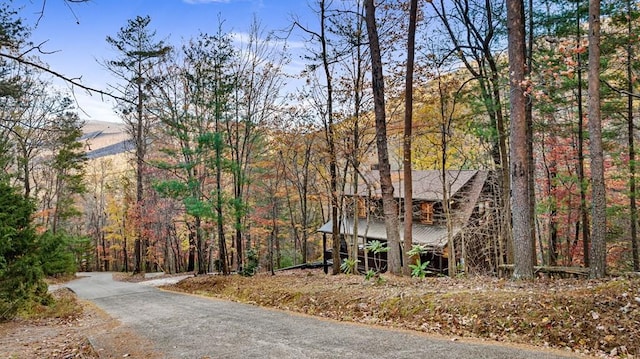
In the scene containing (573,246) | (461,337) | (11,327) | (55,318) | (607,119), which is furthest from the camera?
(573,246)

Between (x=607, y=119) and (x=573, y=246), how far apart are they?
6.73 m

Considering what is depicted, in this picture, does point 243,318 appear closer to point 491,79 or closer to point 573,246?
point 491,79

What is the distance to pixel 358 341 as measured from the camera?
17.3ft

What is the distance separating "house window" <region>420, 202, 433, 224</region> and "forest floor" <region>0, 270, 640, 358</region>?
38.3ft

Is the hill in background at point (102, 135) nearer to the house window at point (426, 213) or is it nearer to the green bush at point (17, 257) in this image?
the green bush at point (17, 257)

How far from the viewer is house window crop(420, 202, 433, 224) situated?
1986 centimetres

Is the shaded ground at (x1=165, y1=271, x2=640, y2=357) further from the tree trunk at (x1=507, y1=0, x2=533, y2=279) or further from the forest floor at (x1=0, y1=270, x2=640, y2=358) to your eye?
the tree trunk at (x1=507, y1=0, x2=533, y2=279)

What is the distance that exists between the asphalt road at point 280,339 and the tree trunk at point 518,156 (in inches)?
142

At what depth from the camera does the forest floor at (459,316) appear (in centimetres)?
478

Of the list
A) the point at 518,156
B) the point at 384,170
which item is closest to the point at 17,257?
the point at 384,170

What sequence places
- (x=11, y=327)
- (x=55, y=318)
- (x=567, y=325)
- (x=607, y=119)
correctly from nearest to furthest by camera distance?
(x=567, y=325)
(x=11, y=327)
(x=55, y=318)
(x=607, y=119)

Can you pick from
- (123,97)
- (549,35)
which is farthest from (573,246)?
(123,97)

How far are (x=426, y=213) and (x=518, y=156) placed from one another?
12784mm

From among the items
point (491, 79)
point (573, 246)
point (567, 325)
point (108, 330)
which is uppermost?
point (491, 79)
